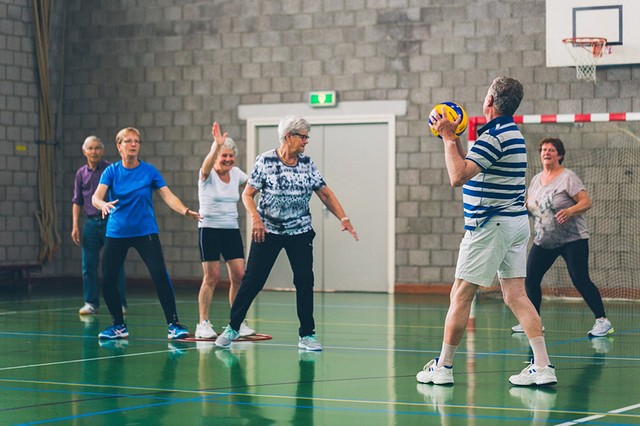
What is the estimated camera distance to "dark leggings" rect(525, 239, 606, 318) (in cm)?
1024

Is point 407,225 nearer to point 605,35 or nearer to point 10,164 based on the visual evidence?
point 605,35

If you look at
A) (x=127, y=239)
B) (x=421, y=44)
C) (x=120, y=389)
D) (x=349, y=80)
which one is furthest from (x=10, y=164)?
(x=120, y=389)

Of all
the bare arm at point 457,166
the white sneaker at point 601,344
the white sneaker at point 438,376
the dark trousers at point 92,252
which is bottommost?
the white sneaker at point 601,344

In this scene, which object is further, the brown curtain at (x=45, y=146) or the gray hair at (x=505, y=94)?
the brown curtain at (x=45, y=146)

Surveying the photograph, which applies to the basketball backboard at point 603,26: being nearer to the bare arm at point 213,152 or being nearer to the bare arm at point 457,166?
the bare arm at point 213,152

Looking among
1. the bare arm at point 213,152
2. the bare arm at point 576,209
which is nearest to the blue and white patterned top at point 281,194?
the bare arm at point 213,152

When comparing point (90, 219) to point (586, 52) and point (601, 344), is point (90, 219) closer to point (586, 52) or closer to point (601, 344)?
point (601, 344)

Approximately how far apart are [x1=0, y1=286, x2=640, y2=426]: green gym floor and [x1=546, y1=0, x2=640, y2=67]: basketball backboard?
4345 millimetres

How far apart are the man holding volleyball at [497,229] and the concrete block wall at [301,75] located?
934 centimetres

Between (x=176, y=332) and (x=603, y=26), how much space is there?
8041 millimetres

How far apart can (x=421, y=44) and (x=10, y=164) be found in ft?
22.4

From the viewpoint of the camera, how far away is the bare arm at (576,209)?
1019 centimetres

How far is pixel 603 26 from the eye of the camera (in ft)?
50.7

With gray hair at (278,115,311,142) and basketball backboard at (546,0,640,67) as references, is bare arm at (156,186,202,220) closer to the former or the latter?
gray hair at (278,115,311,142)
